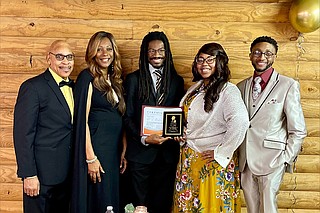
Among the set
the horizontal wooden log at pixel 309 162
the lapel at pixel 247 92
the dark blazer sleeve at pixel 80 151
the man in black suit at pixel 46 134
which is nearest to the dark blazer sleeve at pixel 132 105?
the dark blazer sleeve at pixel 80 151

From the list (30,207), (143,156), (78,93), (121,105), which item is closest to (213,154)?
(143,156)

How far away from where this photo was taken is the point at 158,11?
138 inches

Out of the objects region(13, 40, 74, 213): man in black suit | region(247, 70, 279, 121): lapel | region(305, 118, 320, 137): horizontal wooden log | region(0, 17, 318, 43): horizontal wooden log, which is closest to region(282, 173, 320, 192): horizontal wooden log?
region(305, 118, 320, 137): horizontal wooden log

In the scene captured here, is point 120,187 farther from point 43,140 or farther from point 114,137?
point 43,140

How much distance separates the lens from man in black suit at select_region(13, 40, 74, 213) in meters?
2.73

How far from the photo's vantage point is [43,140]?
9.20ft

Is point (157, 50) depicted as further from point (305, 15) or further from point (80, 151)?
point (305, 15)

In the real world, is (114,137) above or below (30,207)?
above

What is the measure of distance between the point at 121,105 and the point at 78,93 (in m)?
0.32

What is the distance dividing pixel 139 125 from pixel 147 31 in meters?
0.82

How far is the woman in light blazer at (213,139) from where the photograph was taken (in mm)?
2846

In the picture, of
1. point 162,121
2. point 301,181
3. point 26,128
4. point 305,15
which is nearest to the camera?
point 26,128

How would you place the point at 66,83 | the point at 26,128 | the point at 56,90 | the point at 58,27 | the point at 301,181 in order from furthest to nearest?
the point at 301,181
the point at 58,27
the point at 66,83
the point at 56,90
the point at 26,128

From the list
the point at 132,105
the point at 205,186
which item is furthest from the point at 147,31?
the point at 205,186
